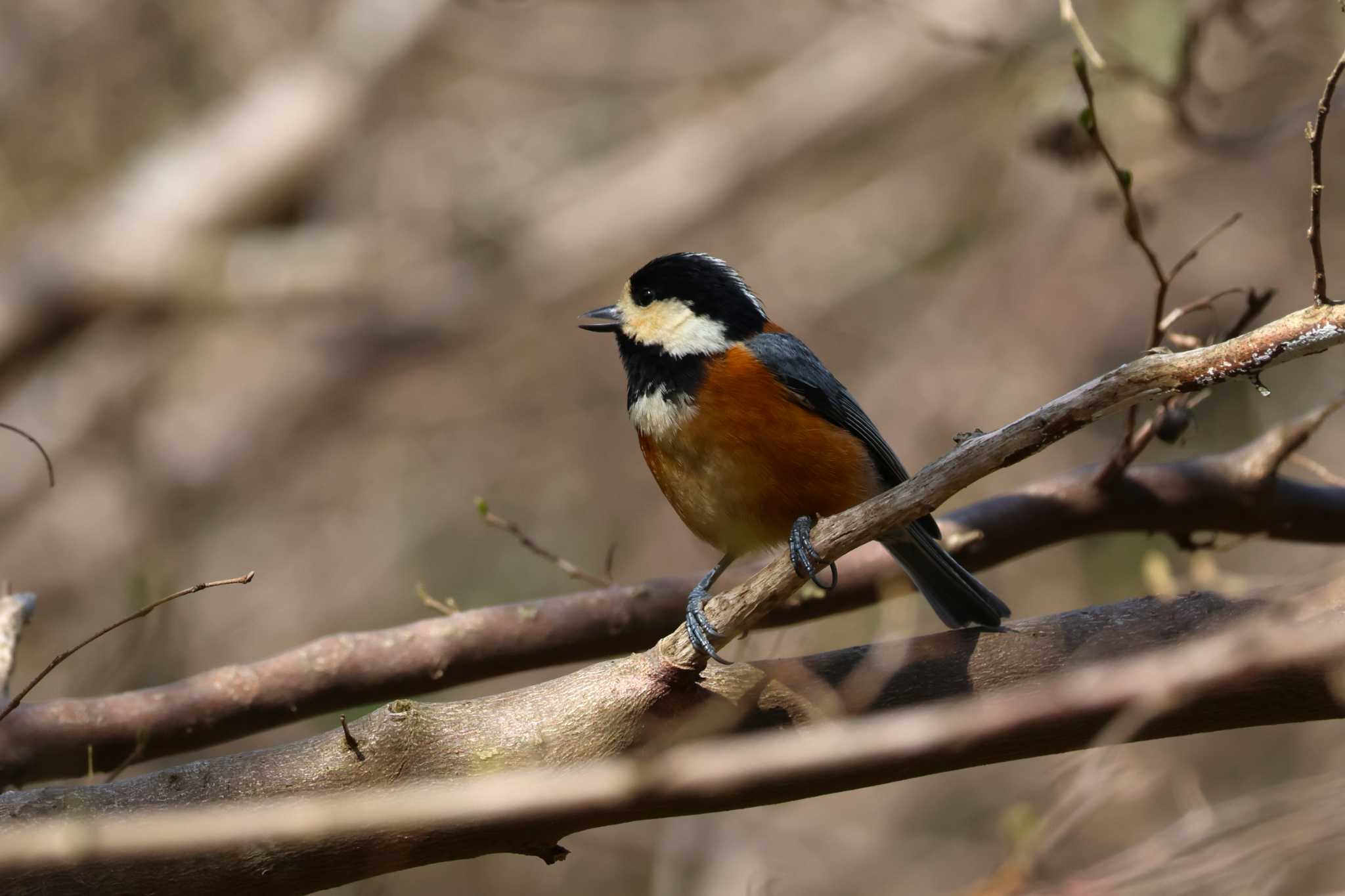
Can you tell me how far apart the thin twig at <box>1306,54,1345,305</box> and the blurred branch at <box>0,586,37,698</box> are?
11.9 feet

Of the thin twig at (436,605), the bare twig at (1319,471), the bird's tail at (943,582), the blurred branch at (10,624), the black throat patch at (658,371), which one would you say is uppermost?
the black throat patch at (658,371)

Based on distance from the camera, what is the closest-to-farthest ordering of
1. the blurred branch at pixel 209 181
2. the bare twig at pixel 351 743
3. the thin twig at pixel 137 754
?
1. the bare twig at pixel 351 743
2. the thin twig at pixel 137 754
3. the blurred branch at pixel 209 181

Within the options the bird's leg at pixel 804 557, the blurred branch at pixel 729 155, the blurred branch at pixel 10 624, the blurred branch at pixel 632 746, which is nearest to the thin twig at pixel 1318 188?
the blurred branch at pixel 632 746

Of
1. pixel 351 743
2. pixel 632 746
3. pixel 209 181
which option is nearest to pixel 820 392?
pixel 632 746

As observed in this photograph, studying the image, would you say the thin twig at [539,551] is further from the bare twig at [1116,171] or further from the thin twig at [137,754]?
the bare twig at [1116,171]

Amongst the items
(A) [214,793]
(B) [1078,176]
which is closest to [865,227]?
(B) [1078,176]

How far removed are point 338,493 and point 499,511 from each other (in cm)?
190

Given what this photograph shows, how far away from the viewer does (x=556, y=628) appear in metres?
4.14

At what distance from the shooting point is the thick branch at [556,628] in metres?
3.78

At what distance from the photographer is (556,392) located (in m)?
11.2

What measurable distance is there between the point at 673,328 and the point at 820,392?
1.93 feet

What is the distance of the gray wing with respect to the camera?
4.07 metres

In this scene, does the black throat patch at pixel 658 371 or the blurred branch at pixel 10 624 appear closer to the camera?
the blurred branch at pixel 10 624

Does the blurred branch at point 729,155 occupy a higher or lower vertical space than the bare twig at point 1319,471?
higher
